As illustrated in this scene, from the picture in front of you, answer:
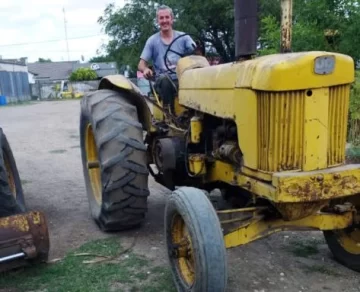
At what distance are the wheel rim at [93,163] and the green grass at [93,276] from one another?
1.28 m

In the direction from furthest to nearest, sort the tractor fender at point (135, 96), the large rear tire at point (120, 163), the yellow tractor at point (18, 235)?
1. the tractor fender at point (135, 96)
2. the large rear tire at point (120, 163)
3. the yellow tractor at point (18, 235)

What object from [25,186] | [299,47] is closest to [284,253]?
[25,186]

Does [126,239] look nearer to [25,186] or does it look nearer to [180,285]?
[180,285]

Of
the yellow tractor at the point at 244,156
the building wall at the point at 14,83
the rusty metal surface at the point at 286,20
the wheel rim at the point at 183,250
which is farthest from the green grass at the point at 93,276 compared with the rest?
the building wall at the point at 14,83

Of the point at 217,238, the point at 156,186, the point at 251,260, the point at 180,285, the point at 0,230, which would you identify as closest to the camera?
the point at 217,238

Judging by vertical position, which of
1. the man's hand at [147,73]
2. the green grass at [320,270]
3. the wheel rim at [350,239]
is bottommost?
the green grass at [320,270]

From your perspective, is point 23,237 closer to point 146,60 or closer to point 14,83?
point 146,60

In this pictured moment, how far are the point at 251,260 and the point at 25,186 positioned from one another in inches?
160

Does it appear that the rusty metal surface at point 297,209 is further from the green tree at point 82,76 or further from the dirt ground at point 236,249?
the green tree at point 82,76

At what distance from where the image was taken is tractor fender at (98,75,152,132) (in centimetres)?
510

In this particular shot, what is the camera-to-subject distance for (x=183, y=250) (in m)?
3.55

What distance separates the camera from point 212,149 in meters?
4.34

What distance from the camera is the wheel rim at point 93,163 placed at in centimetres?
559

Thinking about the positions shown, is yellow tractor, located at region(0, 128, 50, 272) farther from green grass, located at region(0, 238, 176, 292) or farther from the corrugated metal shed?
the corrugated metal shed
